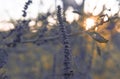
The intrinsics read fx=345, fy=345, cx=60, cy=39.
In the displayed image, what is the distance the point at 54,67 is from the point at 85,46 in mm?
369

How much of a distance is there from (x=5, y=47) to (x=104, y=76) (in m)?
2.62

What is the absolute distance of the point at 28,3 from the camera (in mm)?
941

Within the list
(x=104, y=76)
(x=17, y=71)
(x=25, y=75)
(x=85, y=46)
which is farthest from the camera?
(x=104, y=76)

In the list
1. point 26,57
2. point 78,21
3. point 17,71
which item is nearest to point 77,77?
point 78,21

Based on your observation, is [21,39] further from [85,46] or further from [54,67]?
[85,46]

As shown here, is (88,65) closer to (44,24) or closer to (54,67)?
(54,67)

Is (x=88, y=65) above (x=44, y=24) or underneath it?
underneath

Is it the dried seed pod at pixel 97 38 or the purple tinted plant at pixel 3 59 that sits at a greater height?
the dried seed pod at pixel 97 38

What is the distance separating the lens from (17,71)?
230cm

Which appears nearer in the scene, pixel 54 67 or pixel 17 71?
pixel 54 67

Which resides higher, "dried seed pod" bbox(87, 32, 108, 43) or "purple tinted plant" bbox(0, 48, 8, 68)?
"dried seed pod" bbox(87, 32, 108, 43)

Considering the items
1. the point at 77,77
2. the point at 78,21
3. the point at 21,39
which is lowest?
the point at 77,77

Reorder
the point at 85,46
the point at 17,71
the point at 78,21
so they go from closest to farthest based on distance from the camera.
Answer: the point at 78,21, the point at 85,46, the point at 17,71

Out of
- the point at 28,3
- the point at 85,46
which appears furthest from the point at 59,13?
the point at 85,46
